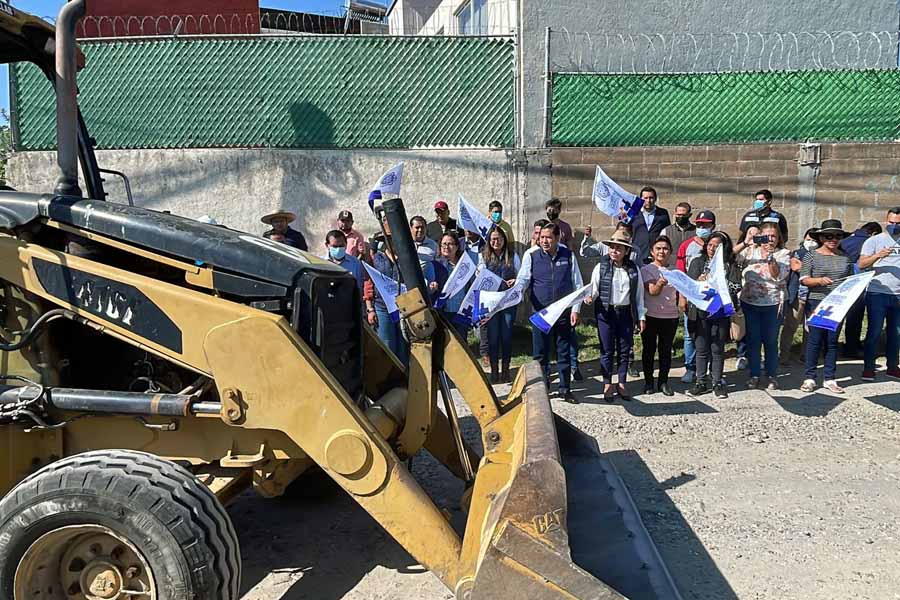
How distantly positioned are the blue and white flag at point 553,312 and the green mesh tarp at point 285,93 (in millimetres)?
3866

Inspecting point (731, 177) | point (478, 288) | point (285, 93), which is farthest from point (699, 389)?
point (285, 93)

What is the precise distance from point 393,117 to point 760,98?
518cm

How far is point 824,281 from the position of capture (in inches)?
295

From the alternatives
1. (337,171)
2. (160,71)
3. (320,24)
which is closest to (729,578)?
(337,171)

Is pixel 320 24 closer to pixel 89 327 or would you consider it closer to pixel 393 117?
pixel 393 117

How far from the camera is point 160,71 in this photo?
9.97 m

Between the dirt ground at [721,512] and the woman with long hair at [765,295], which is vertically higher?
the woman with long hair at [765,295]

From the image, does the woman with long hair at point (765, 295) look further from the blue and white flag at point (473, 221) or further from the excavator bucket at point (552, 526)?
the excavator bucket at point (552, 526)

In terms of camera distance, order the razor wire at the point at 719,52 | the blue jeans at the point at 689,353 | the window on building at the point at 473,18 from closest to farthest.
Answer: the blue jeans at the point at 689,353, the razor wire at the point at 719,52, the window on building at the point at 473,18

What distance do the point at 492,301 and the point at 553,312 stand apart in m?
0.68

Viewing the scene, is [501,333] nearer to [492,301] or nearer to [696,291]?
[492,301]

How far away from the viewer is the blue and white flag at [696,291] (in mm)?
6969

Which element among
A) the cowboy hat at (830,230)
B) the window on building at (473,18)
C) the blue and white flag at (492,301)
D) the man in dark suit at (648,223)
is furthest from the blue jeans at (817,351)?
the window on building at (473,18)

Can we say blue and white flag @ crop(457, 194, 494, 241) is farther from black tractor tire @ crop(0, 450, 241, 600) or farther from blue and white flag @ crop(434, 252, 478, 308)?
black tractor tire @ crop(0, 450, 241, 600)
